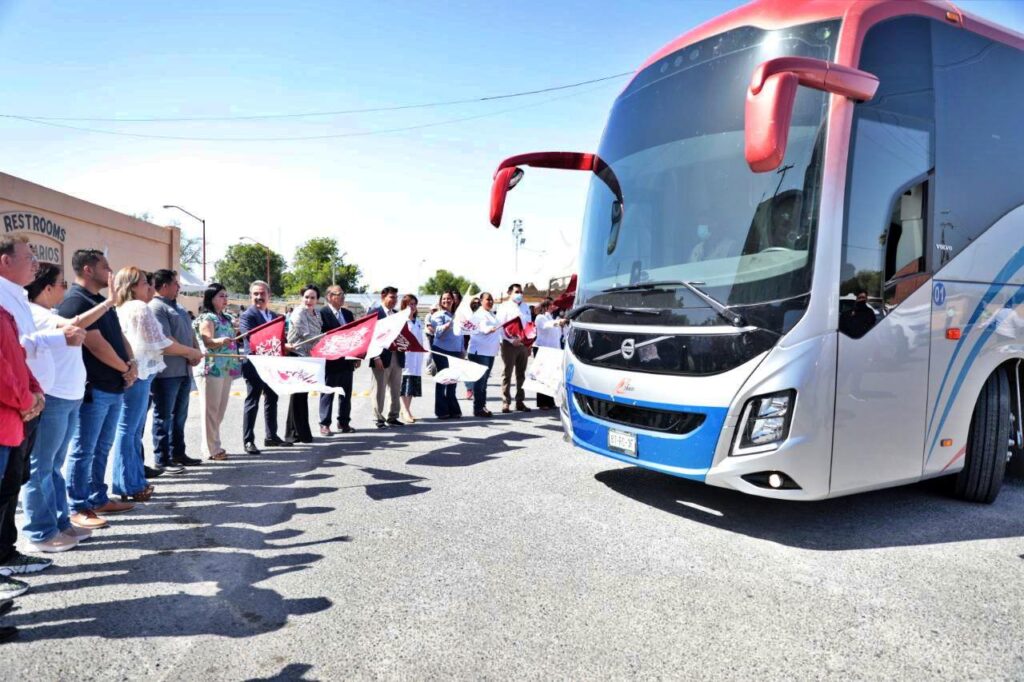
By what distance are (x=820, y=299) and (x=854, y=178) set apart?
2.88 feet

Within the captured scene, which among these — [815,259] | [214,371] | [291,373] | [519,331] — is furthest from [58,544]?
[519,331]

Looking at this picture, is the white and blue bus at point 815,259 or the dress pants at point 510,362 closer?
the white and blue bus at point 815,259

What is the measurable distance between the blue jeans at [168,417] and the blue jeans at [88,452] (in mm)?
1471

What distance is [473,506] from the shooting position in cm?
532

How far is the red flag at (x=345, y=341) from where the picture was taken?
792 centimetres

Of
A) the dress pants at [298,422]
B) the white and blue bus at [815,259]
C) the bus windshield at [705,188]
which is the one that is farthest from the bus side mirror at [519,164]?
the dress pants at [298,422]

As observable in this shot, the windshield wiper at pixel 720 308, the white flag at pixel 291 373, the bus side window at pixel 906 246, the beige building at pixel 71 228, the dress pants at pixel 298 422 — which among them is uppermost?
the beige building at pixel 71 228

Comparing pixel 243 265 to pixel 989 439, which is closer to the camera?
pixel 989 439

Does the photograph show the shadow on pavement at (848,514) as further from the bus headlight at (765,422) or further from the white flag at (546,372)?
the white flag at (546,372)

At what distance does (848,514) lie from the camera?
5.12 meters

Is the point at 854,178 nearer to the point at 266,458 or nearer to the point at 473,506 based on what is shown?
the point at 473,506

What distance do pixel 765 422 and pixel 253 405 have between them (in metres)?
5.93

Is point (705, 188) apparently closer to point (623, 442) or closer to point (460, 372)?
point (623, 442)

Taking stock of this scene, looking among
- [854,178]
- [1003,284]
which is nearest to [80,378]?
[854,178]
